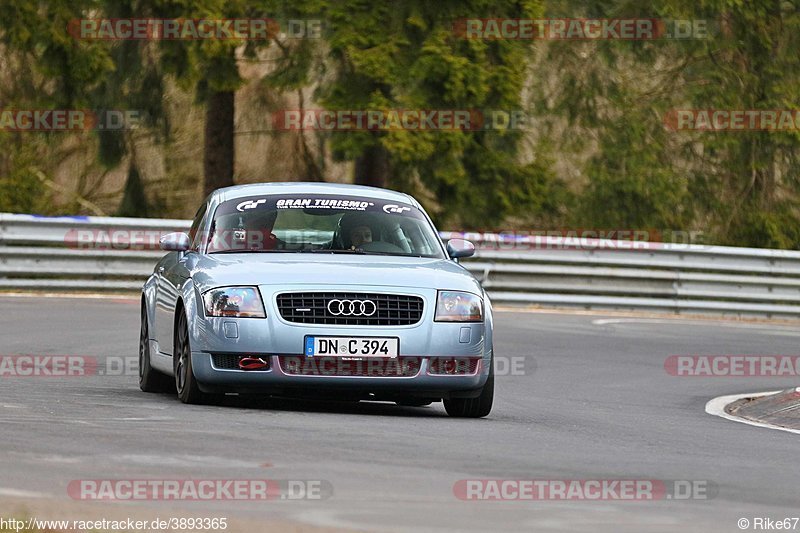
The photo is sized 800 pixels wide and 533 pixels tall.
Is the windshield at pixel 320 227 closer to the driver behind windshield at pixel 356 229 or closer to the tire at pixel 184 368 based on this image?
the driver behind windshield at pixel 356 229

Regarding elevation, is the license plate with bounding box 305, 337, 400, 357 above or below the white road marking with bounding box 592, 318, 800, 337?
above

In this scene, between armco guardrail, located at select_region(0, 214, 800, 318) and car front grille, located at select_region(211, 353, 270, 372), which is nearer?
car front grille, located at select_region(211, 353, 270, 372)

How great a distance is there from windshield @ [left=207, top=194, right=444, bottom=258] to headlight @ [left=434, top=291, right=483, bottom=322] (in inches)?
37.6

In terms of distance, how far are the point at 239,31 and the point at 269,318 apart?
62.5ft

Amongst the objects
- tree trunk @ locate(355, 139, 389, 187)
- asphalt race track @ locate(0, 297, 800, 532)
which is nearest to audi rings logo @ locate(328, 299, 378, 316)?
asphalt race track @ locate(0, 297, 800, 532)

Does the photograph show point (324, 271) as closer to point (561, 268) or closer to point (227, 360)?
point (227, 360)

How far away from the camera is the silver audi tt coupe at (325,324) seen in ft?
35.8

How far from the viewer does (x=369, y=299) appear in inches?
433

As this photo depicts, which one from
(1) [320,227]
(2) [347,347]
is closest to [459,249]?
(1) [320,227]

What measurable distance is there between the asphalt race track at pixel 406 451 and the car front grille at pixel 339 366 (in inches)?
10.5

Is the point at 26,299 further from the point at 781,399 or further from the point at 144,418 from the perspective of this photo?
the point at 144,418

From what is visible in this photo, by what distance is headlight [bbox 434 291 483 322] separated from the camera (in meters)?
11.2

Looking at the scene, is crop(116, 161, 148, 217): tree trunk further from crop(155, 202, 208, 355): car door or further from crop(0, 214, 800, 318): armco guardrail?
crop(155, 202, 208, 355): car door

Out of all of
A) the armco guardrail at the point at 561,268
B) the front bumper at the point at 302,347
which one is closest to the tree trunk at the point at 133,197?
the armco guardrail at the point at 561,268
